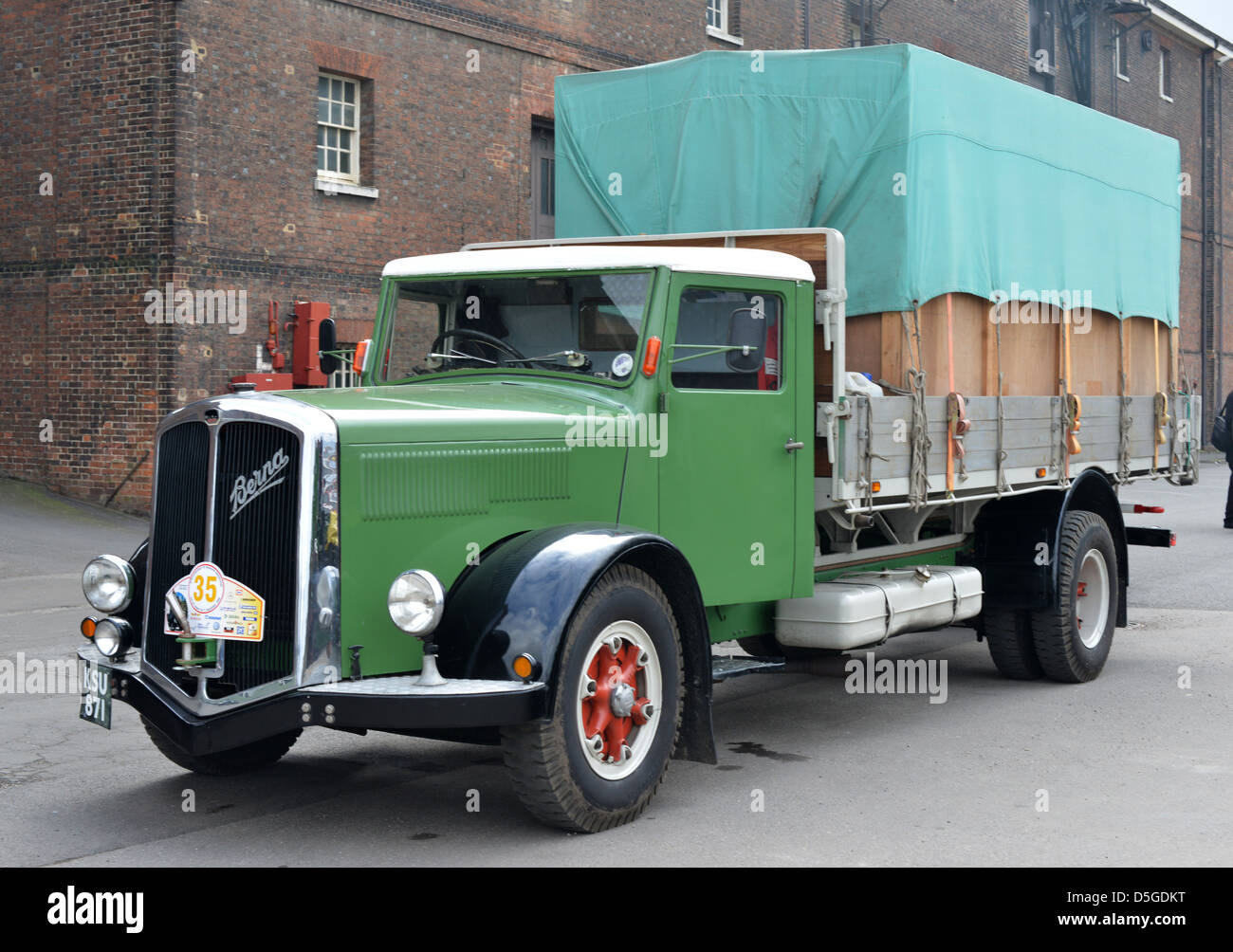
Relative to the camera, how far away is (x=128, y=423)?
57.1 feet

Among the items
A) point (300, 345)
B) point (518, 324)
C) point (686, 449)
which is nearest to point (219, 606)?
point (518, 324)

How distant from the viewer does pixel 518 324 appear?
7.07 metres

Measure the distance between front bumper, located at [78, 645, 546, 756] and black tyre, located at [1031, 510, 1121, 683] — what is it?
4.56 m

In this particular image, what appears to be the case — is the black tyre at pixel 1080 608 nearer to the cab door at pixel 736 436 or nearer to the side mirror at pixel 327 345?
the cab door at pixel 736 436

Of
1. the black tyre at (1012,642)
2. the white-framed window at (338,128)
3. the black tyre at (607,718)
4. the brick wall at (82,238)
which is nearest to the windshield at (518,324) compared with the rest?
the black tyre at (607,718)

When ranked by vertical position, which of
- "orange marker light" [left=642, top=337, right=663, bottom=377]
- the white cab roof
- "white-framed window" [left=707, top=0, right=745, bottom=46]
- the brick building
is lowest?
"orange marker light" [left=642, top=337, right=663, bottom=377]

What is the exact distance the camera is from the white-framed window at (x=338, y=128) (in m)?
19.2

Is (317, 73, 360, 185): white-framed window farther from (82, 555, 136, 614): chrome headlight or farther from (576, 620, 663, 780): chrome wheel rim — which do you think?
(576, 620, 663, 780): chrome wheel rim

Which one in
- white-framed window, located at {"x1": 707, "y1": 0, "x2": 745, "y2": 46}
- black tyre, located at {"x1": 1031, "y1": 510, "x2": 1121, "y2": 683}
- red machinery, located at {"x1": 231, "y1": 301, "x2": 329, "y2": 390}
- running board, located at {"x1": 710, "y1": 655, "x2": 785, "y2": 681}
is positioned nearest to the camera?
running board, located at {"x1": 710, "y1": 655, "x2": 785, "y2": 681}

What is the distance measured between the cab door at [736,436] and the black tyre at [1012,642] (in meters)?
2.31

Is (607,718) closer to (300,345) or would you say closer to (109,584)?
(109,584)

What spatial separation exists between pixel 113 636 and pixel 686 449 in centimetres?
252

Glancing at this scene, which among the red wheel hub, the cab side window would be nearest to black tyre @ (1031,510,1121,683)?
the cab side window

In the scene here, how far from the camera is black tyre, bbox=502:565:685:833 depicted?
5.65 meters
